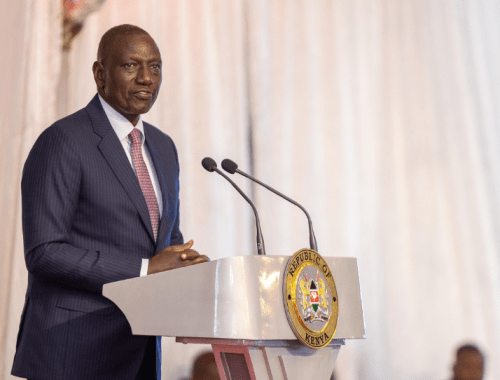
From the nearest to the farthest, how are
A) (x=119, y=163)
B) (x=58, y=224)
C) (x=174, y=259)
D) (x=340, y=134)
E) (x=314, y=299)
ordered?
1. (x=314, y=299)
2. (x=174, y=259)
3. (x=58, y=224)
4. (x=119, y=163)
5. (x=340, y=134)

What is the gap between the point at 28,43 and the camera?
376cm

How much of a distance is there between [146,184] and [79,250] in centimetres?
38

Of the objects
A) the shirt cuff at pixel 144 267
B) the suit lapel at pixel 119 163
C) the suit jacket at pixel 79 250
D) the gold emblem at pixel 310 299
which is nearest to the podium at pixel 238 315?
the gold emblem at pixel 310 299

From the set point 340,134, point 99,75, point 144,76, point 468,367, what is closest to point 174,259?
point 144,76

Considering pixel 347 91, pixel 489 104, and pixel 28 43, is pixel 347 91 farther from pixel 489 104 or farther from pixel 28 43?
pixel 28 43

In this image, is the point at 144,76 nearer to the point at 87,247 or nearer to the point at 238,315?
the point at 87,247

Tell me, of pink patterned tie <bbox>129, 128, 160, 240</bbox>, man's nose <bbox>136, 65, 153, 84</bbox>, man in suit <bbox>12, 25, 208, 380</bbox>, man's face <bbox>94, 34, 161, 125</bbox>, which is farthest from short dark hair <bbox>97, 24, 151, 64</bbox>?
pink patterned tie <bbox>129, 128, 160, 240</bbox>

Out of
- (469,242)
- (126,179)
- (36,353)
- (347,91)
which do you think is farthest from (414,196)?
(36,353)

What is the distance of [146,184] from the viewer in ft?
6.06

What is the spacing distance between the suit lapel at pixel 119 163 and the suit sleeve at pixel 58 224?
114 mm

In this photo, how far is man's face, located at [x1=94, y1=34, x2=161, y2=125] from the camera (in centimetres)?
196

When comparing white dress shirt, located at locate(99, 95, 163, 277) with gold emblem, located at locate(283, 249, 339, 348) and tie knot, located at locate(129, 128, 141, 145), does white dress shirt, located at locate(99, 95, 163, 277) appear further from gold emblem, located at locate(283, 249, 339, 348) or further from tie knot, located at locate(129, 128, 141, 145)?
gold emblem, located at locate(283, 249, 339, 348)

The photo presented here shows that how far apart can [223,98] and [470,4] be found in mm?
2147

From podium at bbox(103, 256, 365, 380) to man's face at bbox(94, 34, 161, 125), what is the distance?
2.71 ft
